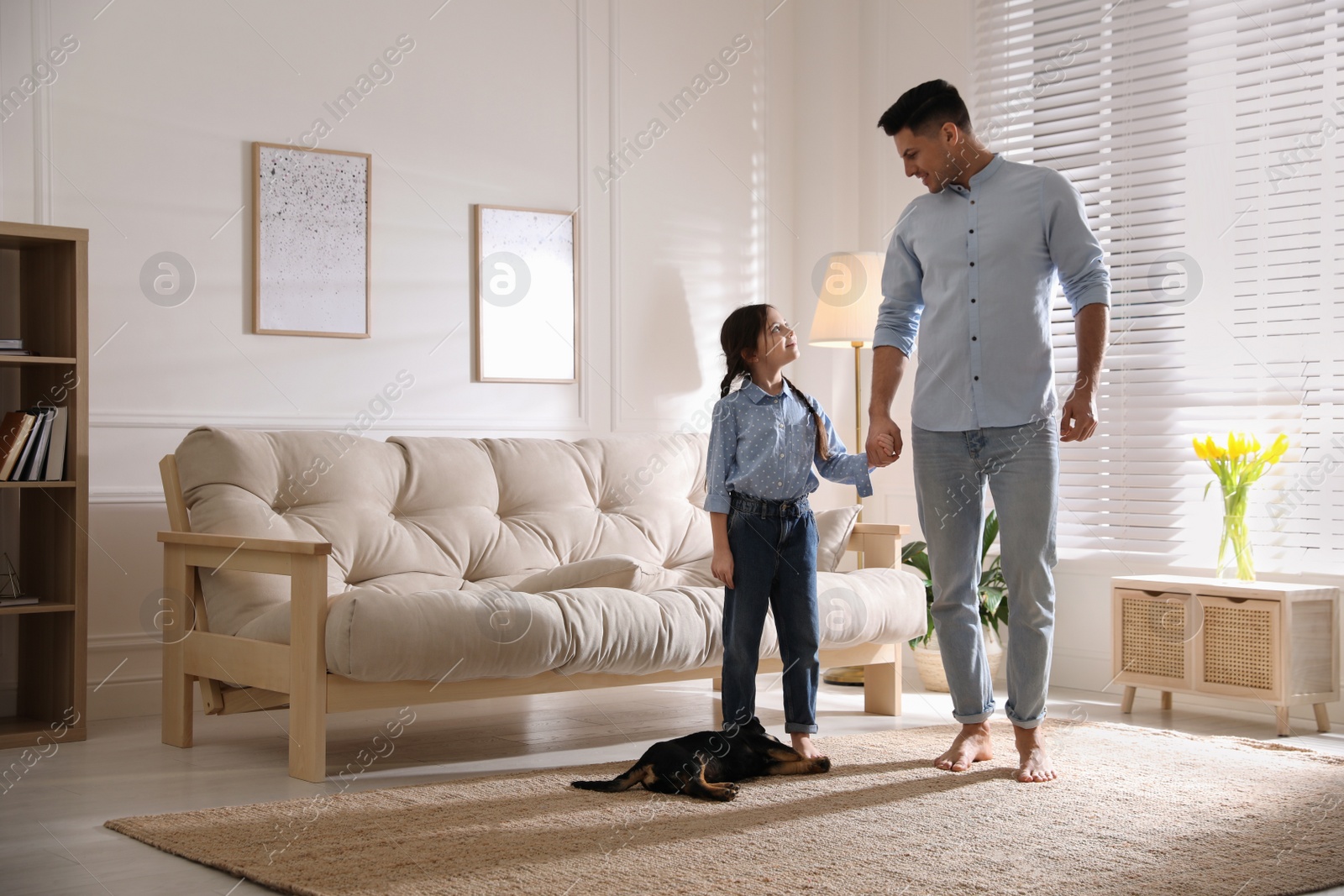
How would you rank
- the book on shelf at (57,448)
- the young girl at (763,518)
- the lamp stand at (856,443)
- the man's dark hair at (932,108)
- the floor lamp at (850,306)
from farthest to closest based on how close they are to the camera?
the floor lamp at (850,306) → the lamp stand at (856,443) → the book on shelf at (57,448) → the young girl at (763,518) → the man's dark hair at (932,108)

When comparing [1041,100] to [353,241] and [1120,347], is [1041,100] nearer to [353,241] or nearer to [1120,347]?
[1120,347]

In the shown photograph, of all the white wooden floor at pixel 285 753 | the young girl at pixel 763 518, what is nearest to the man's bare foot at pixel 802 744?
the young girl at pixel 763 518

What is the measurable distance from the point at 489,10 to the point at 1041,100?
1995 mm

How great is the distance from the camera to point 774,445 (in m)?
2.73

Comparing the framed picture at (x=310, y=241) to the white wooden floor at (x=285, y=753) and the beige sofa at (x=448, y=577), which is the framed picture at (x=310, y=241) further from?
the white wooden floor at (x=285, y=753)

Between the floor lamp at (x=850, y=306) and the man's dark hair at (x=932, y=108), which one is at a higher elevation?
the man's dark hair at (x=932, y=108)

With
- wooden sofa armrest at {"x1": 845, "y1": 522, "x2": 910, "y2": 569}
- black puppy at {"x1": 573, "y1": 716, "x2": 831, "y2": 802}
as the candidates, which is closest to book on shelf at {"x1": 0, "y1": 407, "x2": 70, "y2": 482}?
black puppy at {"x1": 573, "y1": 716, "x2": 831, "y2": 802}

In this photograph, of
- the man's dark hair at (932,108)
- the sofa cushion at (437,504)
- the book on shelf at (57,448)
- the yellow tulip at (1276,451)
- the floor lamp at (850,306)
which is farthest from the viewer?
the floor lamp at (850,306)

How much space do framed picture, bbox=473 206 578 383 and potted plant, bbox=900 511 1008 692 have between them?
141 cm

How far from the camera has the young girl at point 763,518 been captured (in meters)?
2.72

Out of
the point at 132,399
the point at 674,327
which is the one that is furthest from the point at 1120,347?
the point at 132,399

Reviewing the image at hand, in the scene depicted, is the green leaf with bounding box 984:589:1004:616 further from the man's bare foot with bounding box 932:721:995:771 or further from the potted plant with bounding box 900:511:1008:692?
the man's bare foot with bounding box 932:721:995:771

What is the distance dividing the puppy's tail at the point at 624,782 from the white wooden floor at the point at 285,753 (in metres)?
0.36

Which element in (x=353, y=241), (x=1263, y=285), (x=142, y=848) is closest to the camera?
(x=142, y=848)
